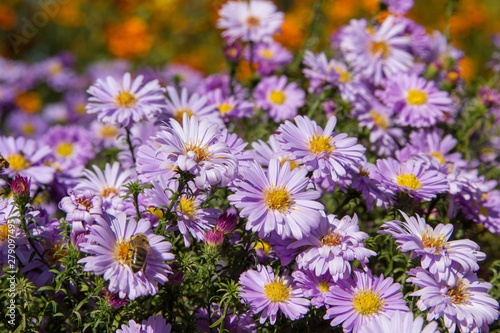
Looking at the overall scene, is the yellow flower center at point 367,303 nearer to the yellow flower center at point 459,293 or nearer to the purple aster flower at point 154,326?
the yellow flower center at point 459,293

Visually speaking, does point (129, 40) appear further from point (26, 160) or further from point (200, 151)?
point (200, 151)

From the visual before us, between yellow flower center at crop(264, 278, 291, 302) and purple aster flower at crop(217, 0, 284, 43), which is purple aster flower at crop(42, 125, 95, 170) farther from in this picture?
yellow flower center at crop(264, 278, 291, 302)

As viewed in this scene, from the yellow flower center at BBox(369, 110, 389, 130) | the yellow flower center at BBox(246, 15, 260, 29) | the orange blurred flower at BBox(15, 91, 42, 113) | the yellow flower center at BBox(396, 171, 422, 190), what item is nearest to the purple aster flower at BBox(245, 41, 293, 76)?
the yellow flower center at BBox(246, 15, 260, 29)

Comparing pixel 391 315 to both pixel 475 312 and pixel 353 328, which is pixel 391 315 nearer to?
pixel 353 328

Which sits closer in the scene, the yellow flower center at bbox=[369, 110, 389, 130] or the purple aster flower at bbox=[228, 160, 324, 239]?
the purple aster flower at bbox=[228, 160, 324, 239]

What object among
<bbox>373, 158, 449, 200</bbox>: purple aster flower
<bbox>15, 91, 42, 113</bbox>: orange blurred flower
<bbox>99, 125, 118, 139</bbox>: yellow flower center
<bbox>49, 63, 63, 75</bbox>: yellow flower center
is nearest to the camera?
<bbox>373, 158, 449, 200</bbox>: purple aster flower

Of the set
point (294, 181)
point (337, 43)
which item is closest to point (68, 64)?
point (337, 43)
